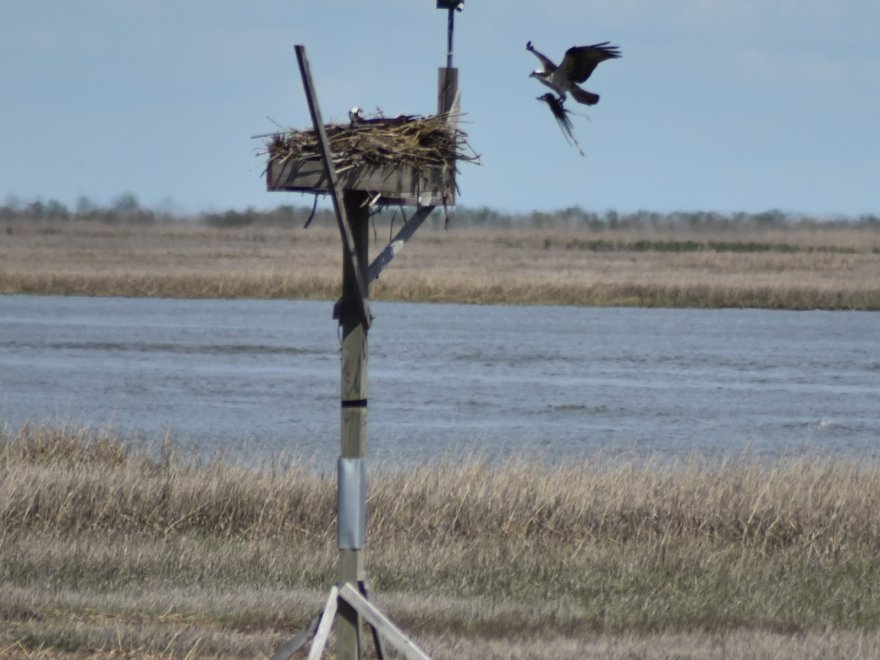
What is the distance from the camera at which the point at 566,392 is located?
29.0m

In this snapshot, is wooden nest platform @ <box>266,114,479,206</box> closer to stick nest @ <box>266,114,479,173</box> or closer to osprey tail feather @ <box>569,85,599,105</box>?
stick nest @ <box>266,114,479,173</box>

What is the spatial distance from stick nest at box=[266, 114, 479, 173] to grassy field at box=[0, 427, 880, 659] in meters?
2.50

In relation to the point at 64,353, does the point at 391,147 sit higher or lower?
higher

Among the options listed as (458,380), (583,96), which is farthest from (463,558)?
(458,380)

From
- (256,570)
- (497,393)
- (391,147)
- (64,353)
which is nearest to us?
(391,147)

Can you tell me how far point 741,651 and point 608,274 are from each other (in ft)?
191

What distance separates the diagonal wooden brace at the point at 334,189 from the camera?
5.41m

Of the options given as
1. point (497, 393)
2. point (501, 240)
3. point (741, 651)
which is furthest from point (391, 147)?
point (501, 240)

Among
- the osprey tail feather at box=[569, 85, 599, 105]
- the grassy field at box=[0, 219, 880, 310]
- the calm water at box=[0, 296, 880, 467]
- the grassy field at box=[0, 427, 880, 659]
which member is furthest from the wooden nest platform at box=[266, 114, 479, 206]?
the grassy field at box=[0, 219, 880, 310]

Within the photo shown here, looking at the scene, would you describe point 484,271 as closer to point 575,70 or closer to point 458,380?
point 458,380

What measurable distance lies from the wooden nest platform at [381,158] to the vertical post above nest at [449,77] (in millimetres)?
94

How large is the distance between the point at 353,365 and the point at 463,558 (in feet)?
13.7

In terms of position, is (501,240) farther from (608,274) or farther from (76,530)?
(76,530)

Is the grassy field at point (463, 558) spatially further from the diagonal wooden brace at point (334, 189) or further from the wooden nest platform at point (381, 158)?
the wooden nest platform at point (381, 158)
